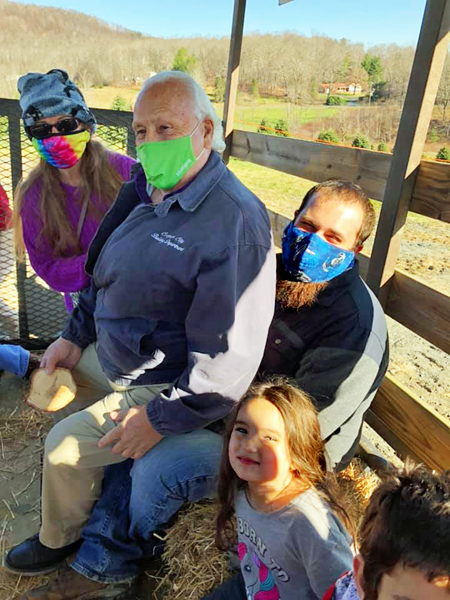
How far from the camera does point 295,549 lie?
1301 mm

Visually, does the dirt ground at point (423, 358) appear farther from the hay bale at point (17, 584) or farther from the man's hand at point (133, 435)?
the hay bale at point (17, 584)

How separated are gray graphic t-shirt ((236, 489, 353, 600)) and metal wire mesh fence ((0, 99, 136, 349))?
2.64 meters

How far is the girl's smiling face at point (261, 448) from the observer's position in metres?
1.37

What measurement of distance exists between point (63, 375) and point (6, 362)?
60.8 inches

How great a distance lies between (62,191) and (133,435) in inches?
62.3

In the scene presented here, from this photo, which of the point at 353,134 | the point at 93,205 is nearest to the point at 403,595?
the point at 93,205

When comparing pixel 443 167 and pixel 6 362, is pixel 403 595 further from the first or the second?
pixel 6 362

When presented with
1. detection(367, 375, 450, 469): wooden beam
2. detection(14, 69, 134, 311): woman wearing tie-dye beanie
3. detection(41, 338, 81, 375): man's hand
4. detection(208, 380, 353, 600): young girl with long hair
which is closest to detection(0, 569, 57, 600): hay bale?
detection(41, 338, 81, 375): man's hand

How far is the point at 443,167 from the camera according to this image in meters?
1.86

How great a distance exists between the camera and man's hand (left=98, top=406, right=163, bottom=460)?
68.1 inches

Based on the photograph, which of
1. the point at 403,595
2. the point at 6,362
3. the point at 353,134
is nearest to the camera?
the point at 403,595

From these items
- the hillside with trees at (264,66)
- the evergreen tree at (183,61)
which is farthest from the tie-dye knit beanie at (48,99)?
the evergreen tree at (183,61)

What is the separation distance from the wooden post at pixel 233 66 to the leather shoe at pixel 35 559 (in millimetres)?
2942

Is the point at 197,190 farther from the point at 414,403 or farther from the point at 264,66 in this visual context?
the point at 264,66
